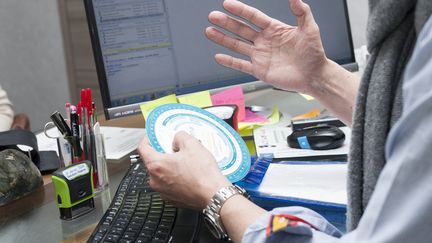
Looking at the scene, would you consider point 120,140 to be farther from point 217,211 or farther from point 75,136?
point 217,211

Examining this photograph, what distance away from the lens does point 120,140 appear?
128 centimetres

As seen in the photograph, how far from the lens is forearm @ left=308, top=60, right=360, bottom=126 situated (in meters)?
1.01

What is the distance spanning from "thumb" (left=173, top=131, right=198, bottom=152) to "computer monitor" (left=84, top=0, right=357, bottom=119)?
426 millimetres

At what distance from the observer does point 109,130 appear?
1.39m

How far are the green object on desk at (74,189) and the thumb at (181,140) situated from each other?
0.17 metres

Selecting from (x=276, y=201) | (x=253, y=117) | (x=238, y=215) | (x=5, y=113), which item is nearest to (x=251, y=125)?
(x=253, y=117)

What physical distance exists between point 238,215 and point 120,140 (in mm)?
671

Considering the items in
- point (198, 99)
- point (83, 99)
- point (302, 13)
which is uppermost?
point (302, 13)

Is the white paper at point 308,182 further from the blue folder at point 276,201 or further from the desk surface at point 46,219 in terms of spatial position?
the desk surface at point 46,219

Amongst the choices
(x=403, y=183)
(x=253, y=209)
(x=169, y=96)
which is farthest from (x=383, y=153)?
(x=169, y=96)

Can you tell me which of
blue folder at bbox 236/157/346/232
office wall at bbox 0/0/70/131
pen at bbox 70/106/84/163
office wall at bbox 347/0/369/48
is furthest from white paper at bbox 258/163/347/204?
office wall at bbox 0/0/70/131

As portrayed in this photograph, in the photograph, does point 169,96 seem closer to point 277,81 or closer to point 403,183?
point 277,81

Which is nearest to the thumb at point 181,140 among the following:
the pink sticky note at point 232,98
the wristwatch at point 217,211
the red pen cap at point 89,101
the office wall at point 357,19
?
the wristwatch at point 217,211

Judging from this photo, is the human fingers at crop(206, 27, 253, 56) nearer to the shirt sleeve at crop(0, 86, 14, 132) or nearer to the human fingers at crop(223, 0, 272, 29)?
the human fingers at crop(223, 0, 272, 29)
